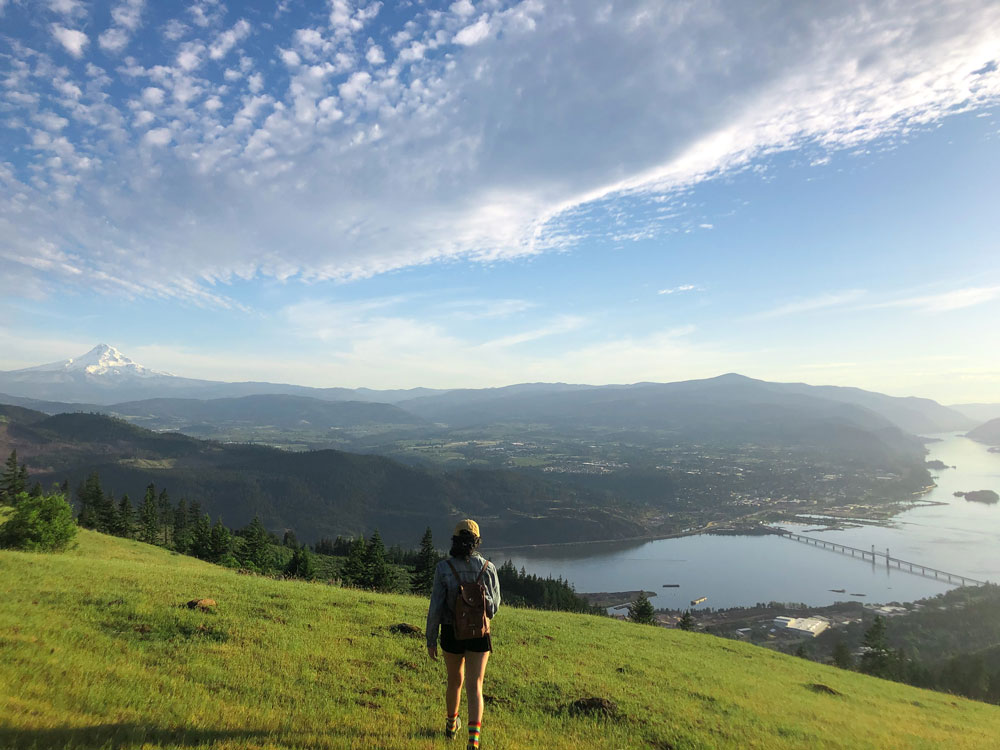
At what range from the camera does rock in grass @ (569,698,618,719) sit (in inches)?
396

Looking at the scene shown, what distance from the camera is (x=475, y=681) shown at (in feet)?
23.2

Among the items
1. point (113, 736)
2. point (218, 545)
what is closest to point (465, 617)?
point (113, 736)

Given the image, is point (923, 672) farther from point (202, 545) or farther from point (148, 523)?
point (148, 523)

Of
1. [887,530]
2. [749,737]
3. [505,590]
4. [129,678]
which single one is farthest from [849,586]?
A: [129,678]

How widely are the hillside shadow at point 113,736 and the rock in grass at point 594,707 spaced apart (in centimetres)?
595

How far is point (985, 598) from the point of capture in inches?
3957

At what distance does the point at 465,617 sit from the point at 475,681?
102 centimetres

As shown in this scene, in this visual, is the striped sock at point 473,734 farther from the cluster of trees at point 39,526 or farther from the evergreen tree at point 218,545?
the evergreen tree at point 218,545

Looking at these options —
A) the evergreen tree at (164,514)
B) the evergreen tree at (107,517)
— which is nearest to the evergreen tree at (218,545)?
the evergreen tree at (107,517)

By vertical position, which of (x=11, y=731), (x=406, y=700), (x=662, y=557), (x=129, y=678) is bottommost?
(x=662, y=557)

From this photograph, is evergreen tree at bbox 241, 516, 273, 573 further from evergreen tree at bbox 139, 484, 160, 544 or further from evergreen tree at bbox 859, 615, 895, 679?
evergreen tree at bbox 859, 615, 895, 679

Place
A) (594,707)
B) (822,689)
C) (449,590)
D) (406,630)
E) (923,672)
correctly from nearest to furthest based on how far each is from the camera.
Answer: (449,590) → (594,707) → (406,630) → (822,689) → (923,672)

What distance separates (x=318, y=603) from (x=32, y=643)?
771cm

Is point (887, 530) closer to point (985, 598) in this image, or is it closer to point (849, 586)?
point (849, 586)
